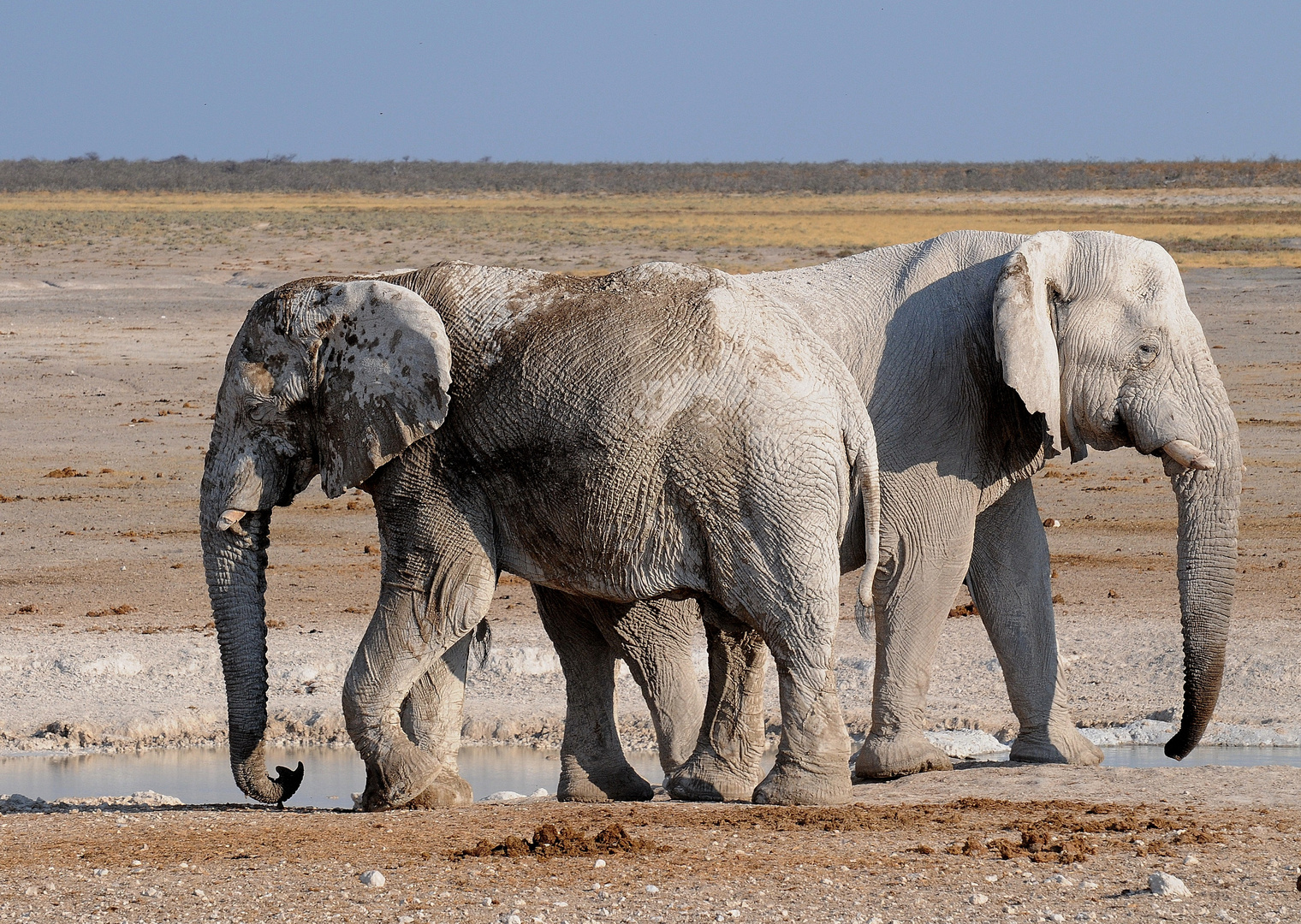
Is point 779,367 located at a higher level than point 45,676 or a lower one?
higher

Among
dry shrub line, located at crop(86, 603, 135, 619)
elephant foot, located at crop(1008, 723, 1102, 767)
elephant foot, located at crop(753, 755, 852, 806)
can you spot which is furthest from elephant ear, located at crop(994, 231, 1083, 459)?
dry shrub line, located at crop(86, 603, 135, 619)

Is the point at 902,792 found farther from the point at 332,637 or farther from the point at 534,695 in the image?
the point at 332,637

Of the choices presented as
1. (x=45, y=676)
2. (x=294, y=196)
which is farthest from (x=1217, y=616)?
(x=294, y=196)

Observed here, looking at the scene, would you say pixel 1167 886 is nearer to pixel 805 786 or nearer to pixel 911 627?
pixel 805 786

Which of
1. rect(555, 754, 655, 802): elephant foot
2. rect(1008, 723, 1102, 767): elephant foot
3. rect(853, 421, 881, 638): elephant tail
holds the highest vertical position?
rect(853, 421, 881, 638): elephant tail

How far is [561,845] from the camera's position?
5.62m

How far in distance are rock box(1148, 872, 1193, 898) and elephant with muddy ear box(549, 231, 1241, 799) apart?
2.22m

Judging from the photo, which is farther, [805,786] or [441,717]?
[441,717]

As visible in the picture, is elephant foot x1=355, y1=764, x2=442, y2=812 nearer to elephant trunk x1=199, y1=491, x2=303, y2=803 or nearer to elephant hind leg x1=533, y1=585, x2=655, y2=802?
elephant trunk x1=199, y1=491, x2=303, y2=803

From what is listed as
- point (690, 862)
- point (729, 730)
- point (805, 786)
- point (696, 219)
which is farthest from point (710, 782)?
point (696, 219)

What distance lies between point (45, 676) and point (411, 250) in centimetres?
3068

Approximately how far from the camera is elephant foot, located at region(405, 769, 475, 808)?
670 cm

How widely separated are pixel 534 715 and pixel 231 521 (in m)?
2.72

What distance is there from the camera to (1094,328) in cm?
732
